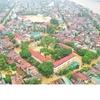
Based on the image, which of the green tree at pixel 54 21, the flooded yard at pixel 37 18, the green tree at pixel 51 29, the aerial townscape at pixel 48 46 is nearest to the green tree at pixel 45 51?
the aerial townscape at pixel 48 46

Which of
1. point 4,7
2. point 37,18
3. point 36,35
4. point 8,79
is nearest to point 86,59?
point 36,35

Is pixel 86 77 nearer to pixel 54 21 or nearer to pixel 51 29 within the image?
pixel 51 29

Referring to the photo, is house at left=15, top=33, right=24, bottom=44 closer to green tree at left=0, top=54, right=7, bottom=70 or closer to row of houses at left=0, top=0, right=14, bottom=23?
green tree at left=0, top=54, right=7, bottom=70

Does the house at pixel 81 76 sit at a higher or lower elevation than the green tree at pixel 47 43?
lower

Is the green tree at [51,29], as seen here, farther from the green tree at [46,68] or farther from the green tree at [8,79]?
the green tree at [8,79]

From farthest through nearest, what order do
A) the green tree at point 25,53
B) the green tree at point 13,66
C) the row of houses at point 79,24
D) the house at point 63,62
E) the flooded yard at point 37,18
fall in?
the flooded yard at point 37,18
the row of houses at point 79,24
the green tree at point 25,53
the house at point 63,62
the green tree at point 13,66
